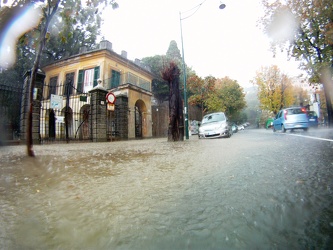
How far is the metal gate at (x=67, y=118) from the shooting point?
8.82m

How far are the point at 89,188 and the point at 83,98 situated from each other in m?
9.07

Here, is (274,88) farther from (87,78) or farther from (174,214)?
(174,214)

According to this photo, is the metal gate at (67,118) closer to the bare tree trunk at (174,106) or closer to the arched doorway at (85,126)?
the arched doorway at (85,126)

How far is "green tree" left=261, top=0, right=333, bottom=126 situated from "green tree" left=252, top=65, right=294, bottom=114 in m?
19.2

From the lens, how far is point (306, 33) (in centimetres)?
1273

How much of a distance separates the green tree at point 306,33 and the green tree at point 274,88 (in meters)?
19.2

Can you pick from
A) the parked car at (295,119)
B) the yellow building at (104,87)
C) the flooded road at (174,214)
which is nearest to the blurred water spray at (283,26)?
the parked car at (295,119)

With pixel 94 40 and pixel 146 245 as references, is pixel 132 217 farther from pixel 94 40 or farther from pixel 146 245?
pixel 94 40

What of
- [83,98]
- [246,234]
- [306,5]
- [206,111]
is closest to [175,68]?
[83,98]

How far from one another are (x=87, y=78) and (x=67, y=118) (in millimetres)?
9002

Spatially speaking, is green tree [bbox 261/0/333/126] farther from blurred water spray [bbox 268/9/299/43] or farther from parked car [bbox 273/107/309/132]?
A: parked car [bbox 273/107/309/132]

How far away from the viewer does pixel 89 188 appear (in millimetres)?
1055

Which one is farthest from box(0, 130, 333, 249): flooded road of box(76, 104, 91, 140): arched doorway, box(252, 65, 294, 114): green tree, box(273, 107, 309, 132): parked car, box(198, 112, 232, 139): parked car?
box(252, 65, 294, 114): green tree

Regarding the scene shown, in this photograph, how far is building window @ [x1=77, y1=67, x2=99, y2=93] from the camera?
16.6 meters
